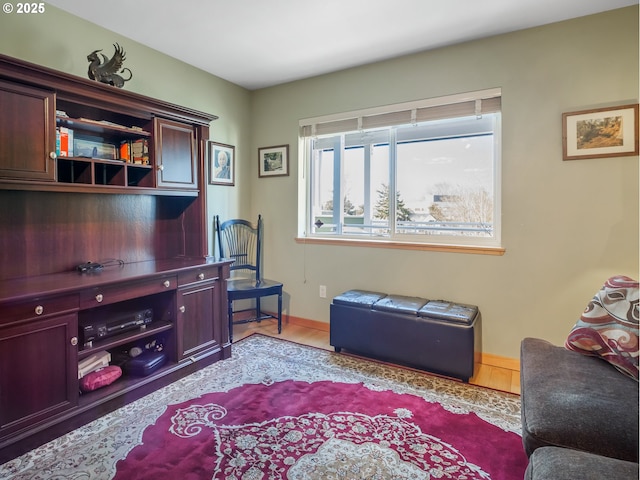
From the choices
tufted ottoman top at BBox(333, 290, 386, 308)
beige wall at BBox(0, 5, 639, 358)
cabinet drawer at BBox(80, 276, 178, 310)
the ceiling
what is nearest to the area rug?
tufted ottoman top at BBox(333, 290, 386, 308)

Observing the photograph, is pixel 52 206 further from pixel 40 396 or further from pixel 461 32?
pixel 461 32

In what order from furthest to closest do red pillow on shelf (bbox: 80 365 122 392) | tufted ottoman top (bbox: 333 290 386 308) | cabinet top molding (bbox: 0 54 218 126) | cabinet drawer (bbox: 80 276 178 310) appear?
tufted ottoman top (bbox: 333 290 386 308) < red pillow on shelf (bbox: 80 365 122 392) < cabinet drawer (bbox: 80 276 178 310) < cabinet top molding (bbox: 0 54 218 126)

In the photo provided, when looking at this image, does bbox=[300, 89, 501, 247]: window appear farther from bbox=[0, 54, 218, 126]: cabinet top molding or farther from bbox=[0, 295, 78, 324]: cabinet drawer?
bbox=[0, 295, 78, 324]: cabinet drawer

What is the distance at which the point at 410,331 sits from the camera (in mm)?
2670

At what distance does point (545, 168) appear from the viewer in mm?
2613

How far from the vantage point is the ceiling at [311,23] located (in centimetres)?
234

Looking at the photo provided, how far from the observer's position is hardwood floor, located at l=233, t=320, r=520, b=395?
2.54m

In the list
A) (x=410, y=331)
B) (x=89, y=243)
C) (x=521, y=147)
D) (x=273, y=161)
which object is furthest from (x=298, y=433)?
(x=273, y=161)

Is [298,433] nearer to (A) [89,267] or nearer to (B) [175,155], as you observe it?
(A) [89,267]

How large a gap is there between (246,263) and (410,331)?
1.96 meters

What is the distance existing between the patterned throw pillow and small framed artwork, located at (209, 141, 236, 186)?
3130 millimetres

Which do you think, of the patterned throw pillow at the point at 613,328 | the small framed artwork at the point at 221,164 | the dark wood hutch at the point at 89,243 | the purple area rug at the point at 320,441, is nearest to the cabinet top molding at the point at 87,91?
the dark wood hutch at the point at 89,243

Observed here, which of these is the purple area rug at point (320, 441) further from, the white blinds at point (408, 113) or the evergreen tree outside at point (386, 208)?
the white blinds at point (408, 113)

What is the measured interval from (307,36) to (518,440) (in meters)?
2.95
